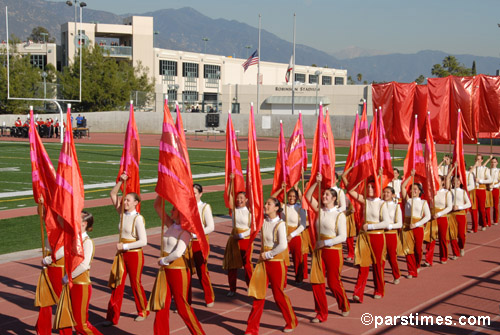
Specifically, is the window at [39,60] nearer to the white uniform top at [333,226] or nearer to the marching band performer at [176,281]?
the white uniform top at [333,226]

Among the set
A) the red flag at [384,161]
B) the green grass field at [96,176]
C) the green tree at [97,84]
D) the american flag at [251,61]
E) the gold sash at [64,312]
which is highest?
the american flag at [251,61]

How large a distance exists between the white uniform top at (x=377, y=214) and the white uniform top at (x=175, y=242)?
3577mm

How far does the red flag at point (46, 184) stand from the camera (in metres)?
8.16

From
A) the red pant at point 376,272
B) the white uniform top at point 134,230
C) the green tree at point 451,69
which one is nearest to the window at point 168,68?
the green tree at point 451,69

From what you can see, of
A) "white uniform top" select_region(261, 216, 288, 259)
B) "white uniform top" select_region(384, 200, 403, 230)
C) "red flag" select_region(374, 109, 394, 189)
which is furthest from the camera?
"red flag" select_region(374, 109, 394, 189)

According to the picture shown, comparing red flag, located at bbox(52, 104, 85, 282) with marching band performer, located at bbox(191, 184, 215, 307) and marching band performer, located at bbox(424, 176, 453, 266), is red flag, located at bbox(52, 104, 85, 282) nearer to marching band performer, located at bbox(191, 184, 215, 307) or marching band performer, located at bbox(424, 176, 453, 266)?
marching band performer, located at bbox(191, 184, 215, 307)

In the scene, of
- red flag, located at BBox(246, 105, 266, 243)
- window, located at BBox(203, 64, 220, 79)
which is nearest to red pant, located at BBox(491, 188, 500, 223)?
red flag, located at BBox(246, 105, 266, 243)

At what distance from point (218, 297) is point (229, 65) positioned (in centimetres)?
7877

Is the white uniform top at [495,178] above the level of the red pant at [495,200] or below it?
above

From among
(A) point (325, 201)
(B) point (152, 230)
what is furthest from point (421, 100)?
(A) point (325, 201)

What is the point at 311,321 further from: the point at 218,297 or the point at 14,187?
the point at 14,187

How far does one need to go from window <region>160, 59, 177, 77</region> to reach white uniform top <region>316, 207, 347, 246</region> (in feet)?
234

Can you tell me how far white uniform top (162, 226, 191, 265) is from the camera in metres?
7.75

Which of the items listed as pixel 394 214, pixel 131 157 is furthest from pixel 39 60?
pixel 394 214
